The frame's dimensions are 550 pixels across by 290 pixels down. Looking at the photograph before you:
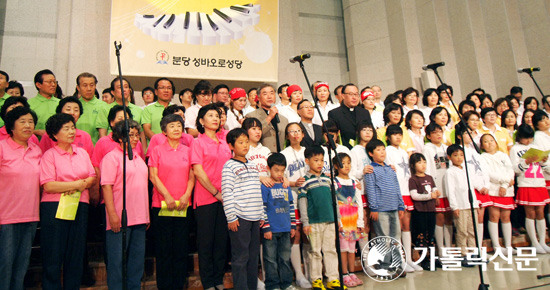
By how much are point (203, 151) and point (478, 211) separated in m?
3.16

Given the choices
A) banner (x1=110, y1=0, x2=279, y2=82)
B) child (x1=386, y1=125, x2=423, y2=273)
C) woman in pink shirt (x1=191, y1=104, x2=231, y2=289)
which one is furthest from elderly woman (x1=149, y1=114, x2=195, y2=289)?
banner (x1=110, y1=0, x2=279, y2=82)

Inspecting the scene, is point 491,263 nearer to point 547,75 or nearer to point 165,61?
point 165,61

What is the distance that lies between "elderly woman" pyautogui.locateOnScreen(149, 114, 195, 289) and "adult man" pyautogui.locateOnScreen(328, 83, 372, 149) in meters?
1.98

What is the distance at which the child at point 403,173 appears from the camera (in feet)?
12.7

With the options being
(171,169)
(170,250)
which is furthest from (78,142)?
(170,250)

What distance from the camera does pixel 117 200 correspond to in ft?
9.58

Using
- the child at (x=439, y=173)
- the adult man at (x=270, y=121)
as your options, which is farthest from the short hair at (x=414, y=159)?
the adult man at (x=270, y=121)

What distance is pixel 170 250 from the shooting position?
9.82ft

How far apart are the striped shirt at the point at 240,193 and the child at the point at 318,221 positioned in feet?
1.86

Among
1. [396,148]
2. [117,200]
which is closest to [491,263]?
[396,148]

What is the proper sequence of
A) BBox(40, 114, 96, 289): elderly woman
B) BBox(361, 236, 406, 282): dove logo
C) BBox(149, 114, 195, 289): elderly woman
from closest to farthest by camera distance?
1. BBox(40, 114, 96, 289): elderly woman
2. BBox(149, 114, 195, 289): elderly woman
3. BBox(361, 236, 406, 282): dove logo

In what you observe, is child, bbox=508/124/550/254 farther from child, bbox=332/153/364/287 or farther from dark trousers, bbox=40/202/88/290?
dark trousers, bbox=40/202/88/290

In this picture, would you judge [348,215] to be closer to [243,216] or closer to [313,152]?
[313,152]

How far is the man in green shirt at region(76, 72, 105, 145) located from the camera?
12.9 feet
